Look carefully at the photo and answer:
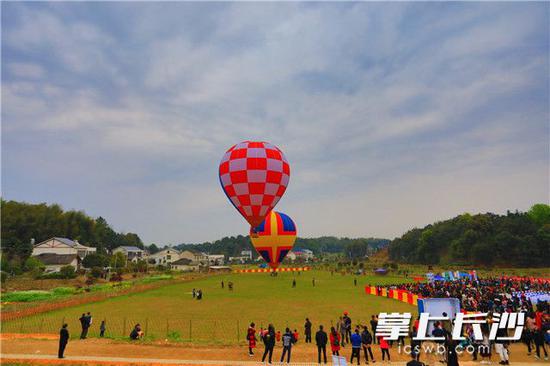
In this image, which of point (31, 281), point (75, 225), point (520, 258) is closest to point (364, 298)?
point (31, 281)

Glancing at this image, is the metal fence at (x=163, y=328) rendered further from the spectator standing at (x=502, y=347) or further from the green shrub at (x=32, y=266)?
the green shrub at (x=32, y=266)

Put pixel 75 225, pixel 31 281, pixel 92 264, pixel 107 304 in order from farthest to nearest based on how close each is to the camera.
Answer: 1. pixel 75 225
2. pixel 92 264
3. pixel 31 281
4. pixel 107 304

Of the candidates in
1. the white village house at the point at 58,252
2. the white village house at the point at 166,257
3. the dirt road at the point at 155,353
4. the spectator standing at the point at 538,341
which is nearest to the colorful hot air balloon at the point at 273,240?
the dirt road at the point at 155,353

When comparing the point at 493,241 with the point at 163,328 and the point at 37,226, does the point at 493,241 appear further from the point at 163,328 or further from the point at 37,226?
the point at 37,226

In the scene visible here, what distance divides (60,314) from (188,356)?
63.5 ft

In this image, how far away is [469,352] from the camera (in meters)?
15.7

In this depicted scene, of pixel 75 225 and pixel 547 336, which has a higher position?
pixel 75 225

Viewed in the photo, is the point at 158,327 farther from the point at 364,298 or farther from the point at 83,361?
the point at 364,298

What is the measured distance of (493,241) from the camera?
86.4 meters

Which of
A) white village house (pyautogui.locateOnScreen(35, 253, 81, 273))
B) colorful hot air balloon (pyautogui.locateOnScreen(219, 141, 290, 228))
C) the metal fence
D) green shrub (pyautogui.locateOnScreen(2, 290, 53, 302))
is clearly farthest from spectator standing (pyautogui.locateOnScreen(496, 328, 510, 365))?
white village house (pyautogui.locateOnScreen(35, 253, 81, 273))

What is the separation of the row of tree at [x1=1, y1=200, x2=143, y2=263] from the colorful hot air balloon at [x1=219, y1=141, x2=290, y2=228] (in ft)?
240

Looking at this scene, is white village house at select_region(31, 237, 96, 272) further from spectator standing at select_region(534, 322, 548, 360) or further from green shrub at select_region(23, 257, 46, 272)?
spectator standing at select_region(534, 322, 548, 360)

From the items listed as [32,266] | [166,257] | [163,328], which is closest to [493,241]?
[163,328]

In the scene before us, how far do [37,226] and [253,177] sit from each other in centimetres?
9670
